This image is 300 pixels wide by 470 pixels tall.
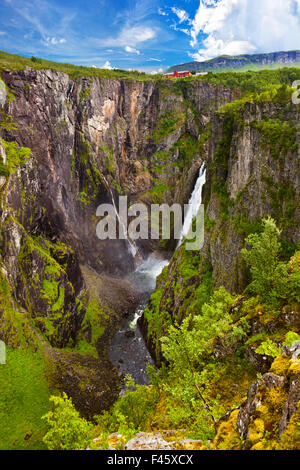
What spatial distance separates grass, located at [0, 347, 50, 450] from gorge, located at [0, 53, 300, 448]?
0.22m

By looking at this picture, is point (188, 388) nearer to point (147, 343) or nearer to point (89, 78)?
point (147, 343)

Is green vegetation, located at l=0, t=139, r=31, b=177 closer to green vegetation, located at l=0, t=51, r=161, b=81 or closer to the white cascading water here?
green vegetation, located at l=0, t=51, r=161, b=81

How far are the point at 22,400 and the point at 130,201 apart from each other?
46.0m

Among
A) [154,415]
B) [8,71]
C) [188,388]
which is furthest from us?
[8,71]

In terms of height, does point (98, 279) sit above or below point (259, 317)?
below

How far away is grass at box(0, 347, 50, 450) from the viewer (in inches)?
804

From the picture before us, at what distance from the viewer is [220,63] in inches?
5069

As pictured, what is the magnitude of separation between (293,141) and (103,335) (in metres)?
32.7

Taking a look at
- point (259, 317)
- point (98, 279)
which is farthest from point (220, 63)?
point (259, 317)

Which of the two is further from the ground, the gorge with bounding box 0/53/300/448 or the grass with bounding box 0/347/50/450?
the gorge with bounding box 0/53/300/448

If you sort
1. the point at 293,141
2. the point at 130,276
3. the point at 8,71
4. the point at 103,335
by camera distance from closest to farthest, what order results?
1. the point at 293,141
2. the point at 103,335
3. the point at 8,71
4. the point at 130,276

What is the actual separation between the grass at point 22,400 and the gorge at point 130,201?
0.22m

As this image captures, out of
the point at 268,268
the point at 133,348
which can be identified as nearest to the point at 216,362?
the point at 268,268

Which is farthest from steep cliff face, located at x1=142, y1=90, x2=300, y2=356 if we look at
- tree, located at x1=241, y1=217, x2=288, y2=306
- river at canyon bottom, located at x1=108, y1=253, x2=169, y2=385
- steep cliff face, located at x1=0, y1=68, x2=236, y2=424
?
steep cliff face, located at x1=0, y1=68, x2=236, y2=424
